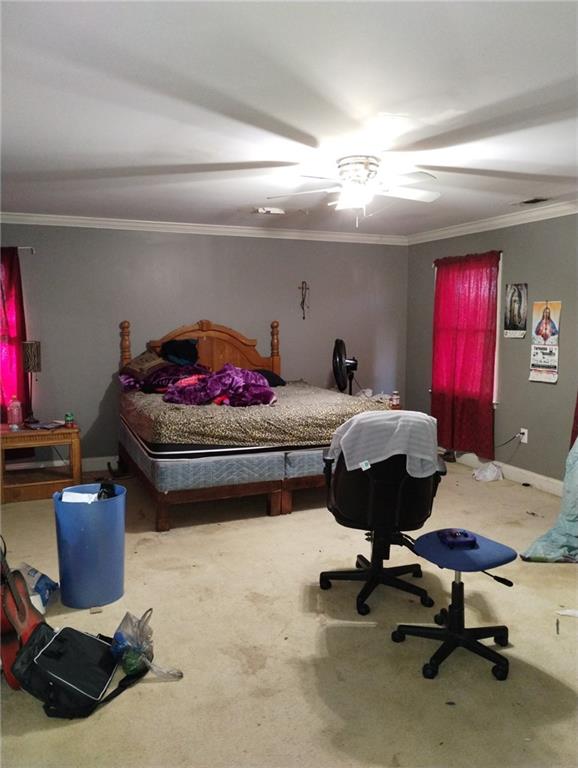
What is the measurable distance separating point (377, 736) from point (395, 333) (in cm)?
502

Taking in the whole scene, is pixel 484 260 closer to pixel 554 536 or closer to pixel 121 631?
pixel 554 536

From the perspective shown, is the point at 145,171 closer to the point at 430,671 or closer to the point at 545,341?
the point at 430,671

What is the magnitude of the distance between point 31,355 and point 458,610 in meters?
4.00

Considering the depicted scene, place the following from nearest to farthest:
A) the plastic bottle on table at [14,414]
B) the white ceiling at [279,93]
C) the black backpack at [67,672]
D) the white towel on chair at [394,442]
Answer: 1. the white ceiling at [279,93]
2. the black backpack at [67,672]
3. the white towel on chair at [394,442]
4. the plastic bottle on table at [14,414]

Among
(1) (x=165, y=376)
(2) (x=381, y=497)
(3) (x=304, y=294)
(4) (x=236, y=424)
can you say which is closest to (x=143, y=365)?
(1) (x=165, y=376)

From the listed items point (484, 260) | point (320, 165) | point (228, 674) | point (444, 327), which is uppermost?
point (320, 165)

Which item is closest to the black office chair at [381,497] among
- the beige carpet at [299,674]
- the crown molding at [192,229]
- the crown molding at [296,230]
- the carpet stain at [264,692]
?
the beige carpet at [299,674]

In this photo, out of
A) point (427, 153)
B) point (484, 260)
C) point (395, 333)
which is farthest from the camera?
point (395, 333)

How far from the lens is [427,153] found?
3.10 m

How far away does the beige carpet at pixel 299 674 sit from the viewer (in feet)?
6.36

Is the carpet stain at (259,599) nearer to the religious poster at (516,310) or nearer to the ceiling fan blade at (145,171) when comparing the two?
the ceiling fan blade at (145,171)

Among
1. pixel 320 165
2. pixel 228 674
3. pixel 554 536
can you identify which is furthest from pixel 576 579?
pixel 320 165

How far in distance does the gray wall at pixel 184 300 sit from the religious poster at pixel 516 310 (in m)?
1.65

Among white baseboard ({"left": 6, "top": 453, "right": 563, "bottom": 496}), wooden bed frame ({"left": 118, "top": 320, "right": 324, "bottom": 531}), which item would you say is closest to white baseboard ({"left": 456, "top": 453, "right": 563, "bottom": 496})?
white baseboard ({"left": 6, "top": 453, "right": 563, "bottom": 496})
